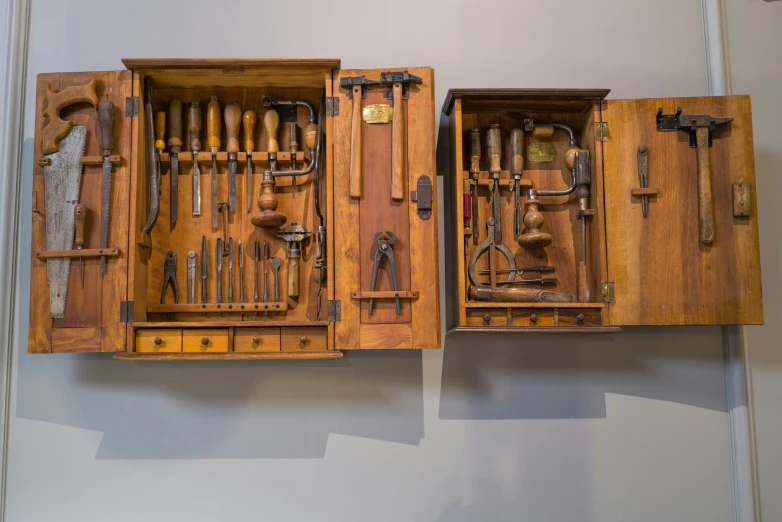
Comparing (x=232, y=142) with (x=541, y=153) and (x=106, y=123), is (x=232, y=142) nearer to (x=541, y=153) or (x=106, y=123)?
(x=106, y=123)

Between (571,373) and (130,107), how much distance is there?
2105 mm

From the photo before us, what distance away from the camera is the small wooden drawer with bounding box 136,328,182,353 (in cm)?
248

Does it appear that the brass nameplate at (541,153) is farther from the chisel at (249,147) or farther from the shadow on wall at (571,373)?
the chisel at (249,147)

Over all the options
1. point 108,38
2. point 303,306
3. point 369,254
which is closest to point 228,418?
point 303,306

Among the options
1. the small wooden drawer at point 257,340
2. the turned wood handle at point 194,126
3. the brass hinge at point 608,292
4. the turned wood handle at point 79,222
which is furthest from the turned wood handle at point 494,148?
the turned wood handle at point 79,222

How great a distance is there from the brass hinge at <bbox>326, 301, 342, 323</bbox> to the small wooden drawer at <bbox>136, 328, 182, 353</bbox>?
0.57 metres

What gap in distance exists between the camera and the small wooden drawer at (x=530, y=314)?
8.23 ft

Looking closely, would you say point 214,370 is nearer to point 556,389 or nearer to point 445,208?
point 445,208

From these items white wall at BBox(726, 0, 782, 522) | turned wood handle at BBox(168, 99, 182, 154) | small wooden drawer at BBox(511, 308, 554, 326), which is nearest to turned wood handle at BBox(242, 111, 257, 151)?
turned wood handle at BBox(168, 99, 182, 154)

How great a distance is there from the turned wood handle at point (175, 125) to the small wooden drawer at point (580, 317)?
170 cm

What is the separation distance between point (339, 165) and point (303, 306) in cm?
62

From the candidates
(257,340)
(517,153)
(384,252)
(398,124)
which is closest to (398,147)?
(398,124)

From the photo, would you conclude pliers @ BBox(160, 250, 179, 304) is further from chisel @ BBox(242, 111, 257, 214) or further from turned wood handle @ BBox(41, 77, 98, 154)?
turned wood handle @ BBox(41, 77, 98, 154)

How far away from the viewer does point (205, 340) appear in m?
2.48
